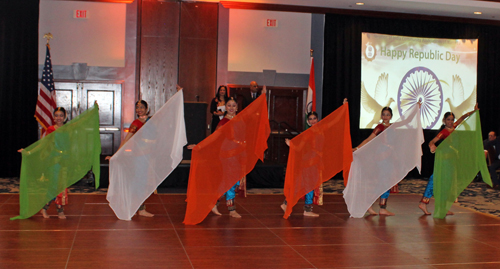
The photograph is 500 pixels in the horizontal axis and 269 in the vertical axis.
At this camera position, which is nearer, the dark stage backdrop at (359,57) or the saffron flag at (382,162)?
the saffron flag at (382,162)

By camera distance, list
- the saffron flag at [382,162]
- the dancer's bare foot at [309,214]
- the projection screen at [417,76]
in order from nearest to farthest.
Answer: the saffron flag at [382,162], the dancer's bare foot at [309,214], the projection screen at [417,76]

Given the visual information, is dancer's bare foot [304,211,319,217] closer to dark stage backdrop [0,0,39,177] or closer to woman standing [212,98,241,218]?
woman standing [212,98,241,218]

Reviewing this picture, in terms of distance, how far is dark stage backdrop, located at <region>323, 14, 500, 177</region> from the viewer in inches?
343

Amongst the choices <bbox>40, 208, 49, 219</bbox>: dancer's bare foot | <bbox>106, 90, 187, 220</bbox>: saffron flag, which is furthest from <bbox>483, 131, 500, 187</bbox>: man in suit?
<bbox>40, 208, 49, 219</bbox>: dancer's bare foot

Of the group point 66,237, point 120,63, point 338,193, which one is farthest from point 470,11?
point 66,237

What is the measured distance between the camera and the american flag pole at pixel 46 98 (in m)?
7.24

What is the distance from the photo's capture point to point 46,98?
729cm

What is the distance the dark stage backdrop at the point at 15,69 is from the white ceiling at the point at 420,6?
3819 millimetres

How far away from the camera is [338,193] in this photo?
666 centimetres

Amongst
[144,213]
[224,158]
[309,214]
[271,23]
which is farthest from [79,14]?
[309,214]

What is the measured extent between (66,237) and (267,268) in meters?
1.71

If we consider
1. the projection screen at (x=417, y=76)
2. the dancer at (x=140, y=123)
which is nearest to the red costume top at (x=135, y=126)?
the dancer at (x=140, y=123)

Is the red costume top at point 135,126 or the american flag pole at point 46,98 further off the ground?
the american flag pole at point 46,98

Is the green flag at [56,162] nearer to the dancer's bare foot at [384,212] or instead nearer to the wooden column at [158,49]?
the dancer's bare foot at [384,212]
